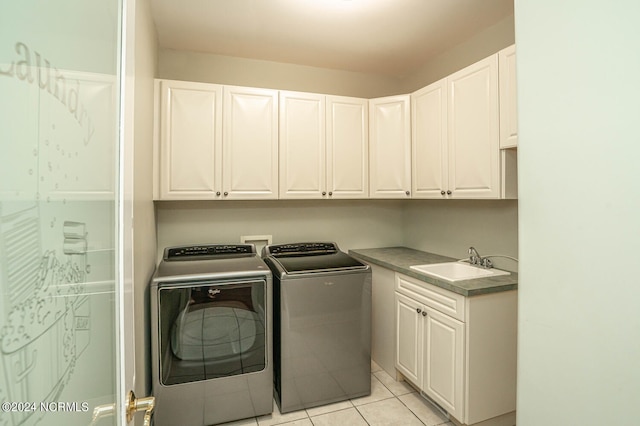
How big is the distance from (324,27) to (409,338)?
236 cm

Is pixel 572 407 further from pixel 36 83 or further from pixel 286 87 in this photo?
pixel 286 87

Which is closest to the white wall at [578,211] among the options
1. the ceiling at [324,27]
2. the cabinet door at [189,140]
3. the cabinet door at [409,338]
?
the cabinet door at [409,338]

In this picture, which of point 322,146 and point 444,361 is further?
point 322,146

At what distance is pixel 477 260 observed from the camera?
7.70ft

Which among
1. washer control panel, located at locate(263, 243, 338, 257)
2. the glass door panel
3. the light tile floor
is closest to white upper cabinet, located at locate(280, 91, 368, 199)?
washer control panel, located at locate(263, 243, 338, 257)

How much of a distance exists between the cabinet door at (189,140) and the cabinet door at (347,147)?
922 mm

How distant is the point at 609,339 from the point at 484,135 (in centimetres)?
156

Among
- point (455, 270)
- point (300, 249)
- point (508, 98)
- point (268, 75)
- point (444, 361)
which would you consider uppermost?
point (268, 75)

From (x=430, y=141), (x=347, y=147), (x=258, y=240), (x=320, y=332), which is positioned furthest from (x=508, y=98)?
(x=258, y=240)

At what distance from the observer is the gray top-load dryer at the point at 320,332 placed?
2.09 m

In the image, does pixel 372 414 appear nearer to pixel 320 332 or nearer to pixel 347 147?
pixel 320 332

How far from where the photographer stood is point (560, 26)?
32.8 inches

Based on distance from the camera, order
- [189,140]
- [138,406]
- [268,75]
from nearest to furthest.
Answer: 1. [138,406]
2. [189,140]
3. [268,75]

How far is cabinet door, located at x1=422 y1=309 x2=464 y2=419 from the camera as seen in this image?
1.82m
